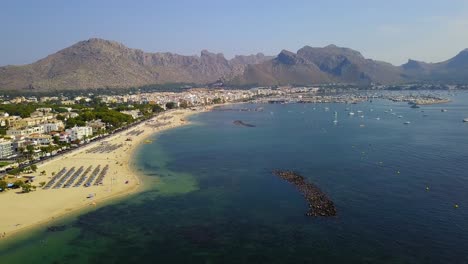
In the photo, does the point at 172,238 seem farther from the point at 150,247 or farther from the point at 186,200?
the point at 186,200

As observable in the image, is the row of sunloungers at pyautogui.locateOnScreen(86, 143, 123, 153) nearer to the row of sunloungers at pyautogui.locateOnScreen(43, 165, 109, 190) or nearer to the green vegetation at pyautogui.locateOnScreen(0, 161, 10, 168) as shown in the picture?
the row of sunloungers at pyautogui.locateOnScreen(43, 165, 109, 190)

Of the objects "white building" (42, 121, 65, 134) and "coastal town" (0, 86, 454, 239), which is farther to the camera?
"white building" (42, 121, 65, 134)

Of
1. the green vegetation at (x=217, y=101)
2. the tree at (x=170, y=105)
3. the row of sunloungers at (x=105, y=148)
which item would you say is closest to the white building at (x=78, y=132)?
the row of sunloungers at (x=105, y=148)

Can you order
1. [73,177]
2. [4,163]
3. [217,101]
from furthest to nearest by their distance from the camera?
[217,101], [4,163], [73,177]

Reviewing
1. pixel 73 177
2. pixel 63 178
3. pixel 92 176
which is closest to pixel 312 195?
pixel 92 176

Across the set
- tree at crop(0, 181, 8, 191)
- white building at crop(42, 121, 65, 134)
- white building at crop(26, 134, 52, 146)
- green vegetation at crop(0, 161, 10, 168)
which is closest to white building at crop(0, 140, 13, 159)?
green vegetation at crop(0, 161, 10, 168)

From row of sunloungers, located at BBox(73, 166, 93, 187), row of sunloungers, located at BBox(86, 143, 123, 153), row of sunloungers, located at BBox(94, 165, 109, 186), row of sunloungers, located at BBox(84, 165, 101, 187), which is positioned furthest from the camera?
row of sunloungers, located at BBox(86, 143, 123, 153)

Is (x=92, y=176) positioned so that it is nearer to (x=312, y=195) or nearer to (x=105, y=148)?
(x=105, y=148)
